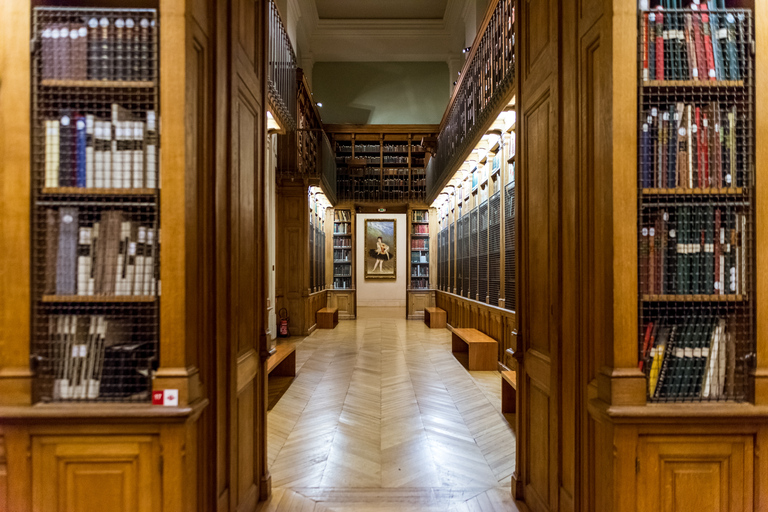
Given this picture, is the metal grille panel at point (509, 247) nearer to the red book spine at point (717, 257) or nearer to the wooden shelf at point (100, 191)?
the red book spine at point (717, 257)

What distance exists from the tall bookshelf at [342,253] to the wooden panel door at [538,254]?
9976 millimetres

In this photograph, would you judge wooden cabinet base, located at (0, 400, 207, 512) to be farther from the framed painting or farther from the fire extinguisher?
the framed painting

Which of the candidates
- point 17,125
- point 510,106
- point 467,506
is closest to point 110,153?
point 17,125

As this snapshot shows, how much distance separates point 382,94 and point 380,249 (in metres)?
4.74

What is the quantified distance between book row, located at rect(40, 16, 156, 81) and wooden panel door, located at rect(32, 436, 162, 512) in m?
1.36

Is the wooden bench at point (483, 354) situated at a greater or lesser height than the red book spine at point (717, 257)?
lesser

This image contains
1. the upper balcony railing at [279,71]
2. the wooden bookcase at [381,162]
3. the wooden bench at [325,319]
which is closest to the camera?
the upper balcony railing at [279,71]

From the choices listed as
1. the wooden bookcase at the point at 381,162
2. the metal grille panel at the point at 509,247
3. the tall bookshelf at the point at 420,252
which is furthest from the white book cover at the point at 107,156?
the tall bookshelf at the point at 420,252

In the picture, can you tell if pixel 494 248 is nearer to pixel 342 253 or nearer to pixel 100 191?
pixel 100 191

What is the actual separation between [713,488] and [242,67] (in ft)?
8.95

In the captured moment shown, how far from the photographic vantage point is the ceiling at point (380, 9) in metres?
13.2

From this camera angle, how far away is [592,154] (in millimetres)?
1957

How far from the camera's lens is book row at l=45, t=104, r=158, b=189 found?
1804mm

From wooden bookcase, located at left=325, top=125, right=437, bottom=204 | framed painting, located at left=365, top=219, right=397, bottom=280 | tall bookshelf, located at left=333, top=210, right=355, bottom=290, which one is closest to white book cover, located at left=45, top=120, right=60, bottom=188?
tall bookshelf, located at left=333, top=210, right=355, bottom=290
